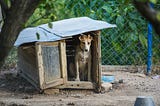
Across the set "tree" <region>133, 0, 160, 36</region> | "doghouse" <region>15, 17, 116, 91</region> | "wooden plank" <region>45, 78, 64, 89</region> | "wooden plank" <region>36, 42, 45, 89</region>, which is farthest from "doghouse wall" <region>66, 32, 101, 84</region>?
"tree" <region>133, 0, 160, 36</region>

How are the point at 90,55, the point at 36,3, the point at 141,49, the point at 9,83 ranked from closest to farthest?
1. the point at 36,3
2. the point at 90,55
3. the point at 9,83
4. the point at 141,49

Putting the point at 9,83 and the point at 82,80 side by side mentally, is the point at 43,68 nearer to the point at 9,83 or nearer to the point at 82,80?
the point at 82,80

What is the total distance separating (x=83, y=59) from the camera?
561 cm

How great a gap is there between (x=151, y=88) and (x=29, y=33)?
199 cm

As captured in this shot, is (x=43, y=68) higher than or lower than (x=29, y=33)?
lower

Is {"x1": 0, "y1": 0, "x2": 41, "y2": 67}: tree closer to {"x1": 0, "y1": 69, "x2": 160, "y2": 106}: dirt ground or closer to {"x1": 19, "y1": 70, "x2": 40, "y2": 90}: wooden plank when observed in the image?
{"x1": 0, "y1": 69, "x2": 160, "y2": 106}: dirt ground

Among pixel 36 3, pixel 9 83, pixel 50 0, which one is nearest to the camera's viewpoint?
pixel 36 3

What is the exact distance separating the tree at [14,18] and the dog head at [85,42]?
11.4ft

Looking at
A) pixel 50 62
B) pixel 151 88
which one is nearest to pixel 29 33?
pixel 50 62

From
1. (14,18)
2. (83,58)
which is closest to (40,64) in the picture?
(83,58)

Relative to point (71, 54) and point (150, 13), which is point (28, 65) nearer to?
point (71, 54)

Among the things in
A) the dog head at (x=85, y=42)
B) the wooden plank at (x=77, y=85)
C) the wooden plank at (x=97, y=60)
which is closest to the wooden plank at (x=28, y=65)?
the wooden plank at (x=77, y=85)

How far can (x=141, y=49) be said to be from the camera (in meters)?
7.18

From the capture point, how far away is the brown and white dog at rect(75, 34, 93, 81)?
5475mm
